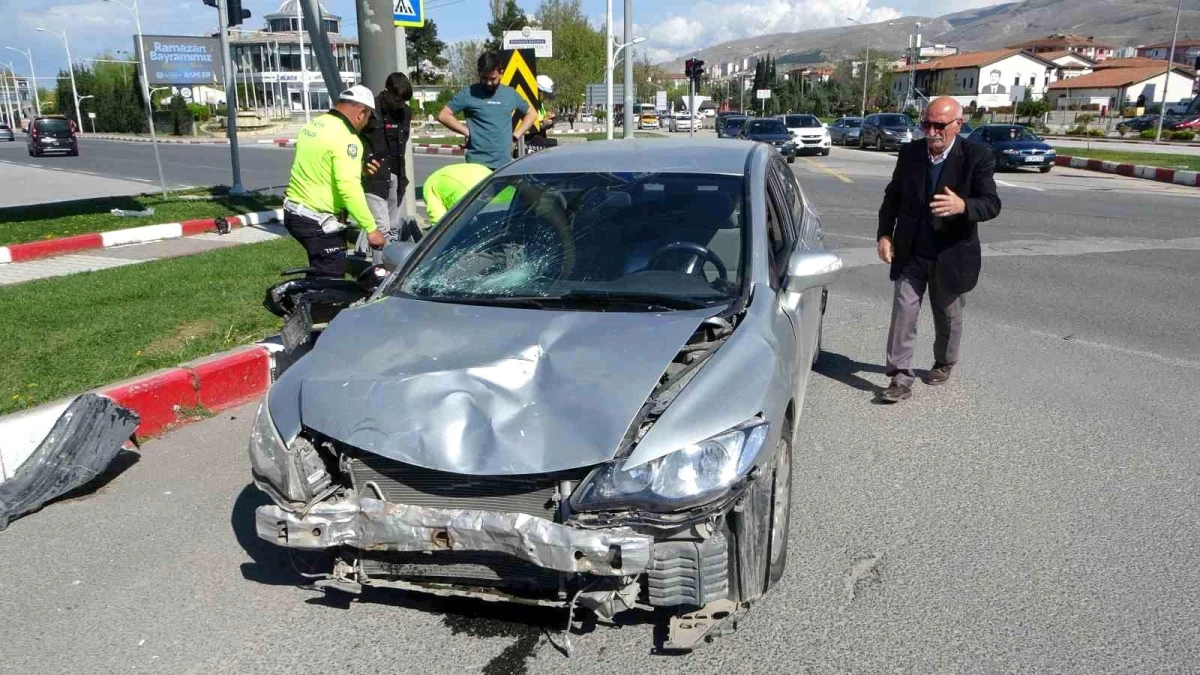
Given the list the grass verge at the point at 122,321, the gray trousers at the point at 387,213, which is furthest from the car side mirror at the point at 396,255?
the gray trousers at the point at 387,213

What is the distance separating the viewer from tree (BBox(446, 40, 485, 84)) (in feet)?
241

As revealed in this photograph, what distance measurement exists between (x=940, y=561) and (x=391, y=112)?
623 centimetres

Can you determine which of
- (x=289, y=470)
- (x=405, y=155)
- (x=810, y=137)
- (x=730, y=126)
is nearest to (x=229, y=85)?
(x=405, y=155)

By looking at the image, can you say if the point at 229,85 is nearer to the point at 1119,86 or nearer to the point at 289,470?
the point at 289,470

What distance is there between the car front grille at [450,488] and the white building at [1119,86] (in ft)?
341

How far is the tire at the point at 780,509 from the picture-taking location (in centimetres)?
326

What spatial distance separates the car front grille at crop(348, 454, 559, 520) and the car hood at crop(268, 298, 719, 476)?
0.22ft

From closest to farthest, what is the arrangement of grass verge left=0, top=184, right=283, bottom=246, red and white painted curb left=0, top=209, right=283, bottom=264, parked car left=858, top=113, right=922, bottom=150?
red and white painted curb left=0, top=209, right=283, bottom=264 < grass verge left=0, top=184, right=283, bottom=246 < parked car left=858, top=113, right=922, bottom=150

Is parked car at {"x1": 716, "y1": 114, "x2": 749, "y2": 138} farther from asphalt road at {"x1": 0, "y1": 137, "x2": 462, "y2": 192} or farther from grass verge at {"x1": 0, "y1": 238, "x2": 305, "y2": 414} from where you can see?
grass verge at {"x1": 0, "y1": 238, "x2": 305, "y2": 414}

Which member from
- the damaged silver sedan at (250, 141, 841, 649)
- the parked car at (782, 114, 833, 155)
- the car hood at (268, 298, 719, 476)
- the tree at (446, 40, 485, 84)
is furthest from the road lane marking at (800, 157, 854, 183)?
the tree at (446, 40, 485, 84)

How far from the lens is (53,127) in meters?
37.1

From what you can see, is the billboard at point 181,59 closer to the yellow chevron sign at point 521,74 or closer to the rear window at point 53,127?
the yellow chevron sign at point 521,74

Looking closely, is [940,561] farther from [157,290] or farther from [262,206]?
[262,206]

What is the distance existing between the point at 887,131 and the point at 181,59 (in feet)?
81.4
